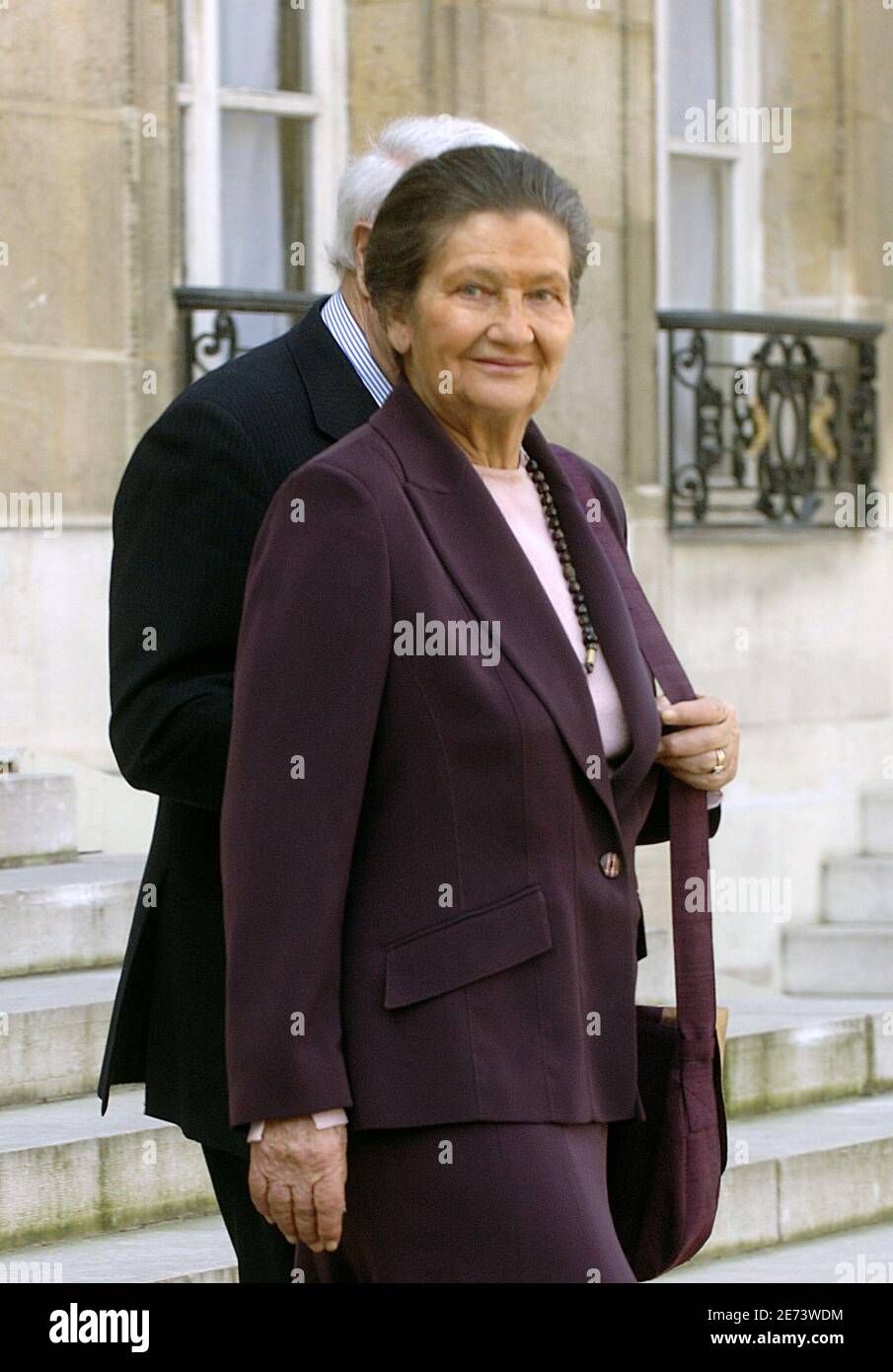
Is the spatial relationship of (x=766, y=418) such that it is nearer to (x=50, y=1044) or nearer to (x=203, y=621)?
(x=50, y=1044)

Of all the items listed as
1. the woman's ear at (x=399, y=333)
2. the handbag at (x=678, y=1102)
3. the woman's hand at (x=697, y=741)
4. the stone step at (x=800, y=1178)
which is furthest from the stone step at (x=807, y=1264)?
the woman's ear at (x=399, y=333)

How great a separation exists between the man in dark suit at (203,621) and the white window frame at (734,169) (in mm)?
5831

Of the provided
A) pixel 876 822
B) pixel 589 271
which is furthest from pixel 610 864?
pixel 876 822

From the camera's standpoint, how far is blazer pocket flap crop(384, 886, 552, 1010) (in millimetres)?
2490

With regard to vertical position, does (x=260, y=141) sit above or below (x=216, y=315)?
above

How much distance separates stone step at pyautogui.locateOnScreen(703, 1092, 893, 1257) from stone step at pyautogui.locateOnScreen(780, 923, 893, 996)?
6.44 feet

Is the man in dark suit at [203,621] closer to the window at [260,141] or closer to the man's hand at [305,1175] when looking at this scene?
the man's hand at [305,1175]

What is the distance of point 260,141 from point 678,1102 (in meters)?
5.73

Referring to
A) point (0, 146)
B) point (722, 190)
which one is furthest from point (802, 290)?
point (0, 146)

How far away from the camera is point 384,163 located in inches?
120

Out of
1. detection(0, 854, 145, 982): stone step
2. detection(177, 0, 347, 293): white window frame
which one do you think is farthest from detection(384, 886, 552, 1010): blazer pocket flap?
detection(177, 0, 347, 293): white window frame
